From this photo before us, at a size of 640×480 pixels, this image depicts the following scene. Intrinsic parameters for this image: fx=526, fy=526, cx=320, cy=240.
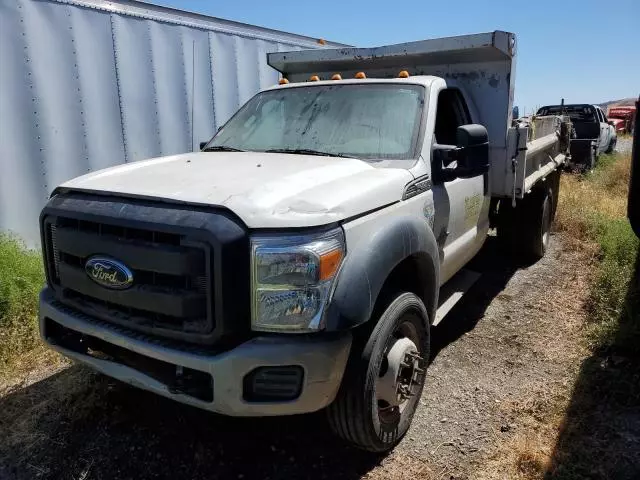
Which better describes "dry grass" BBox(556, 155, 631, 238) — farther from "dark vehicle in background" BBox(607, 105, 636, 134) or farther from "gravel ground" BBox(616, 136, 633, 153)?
"dark vehicle in background" BBox(607, 105, 636, 134)

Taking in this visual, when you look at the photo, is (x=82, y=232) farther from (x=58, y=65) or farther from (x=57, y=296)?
(x=58, y=65)

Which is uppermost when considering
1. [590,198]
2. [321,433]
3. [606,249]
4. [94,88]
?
[94,88]

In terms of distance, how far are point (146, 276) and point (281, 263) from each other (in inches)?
25.7

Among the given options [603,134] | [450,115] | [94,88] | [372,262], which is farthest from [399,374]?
[603,134]

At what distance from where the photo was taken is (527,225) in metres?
6.01

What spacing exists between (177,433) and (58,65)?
407 cm

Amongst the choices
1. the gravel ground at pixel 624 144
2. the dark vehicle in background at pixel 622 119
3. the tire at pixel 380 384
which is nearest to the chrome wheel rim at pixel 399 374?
the tire at pixel 380 384

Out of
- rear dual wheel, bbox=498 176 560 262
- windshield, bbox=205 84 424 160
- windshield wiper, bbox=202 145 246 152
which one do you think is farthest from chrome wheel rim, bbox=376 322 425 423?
rear dual wheel, bbox=498 176 560 262

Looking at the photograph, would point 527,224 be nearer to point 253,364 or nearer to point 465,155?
point 465,155

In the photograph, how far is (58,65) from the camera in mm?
5289

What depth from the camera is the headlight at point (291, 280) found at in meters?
2.21

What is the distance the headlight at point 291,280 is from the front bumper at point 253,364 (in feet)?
0.30

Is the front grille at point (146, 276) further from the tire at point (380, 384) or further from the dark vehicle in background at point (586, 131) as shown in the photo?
the dark vehicle in background at point (586, 131)

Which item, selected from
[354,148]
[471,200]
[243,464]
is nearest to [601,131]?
[471,200]
